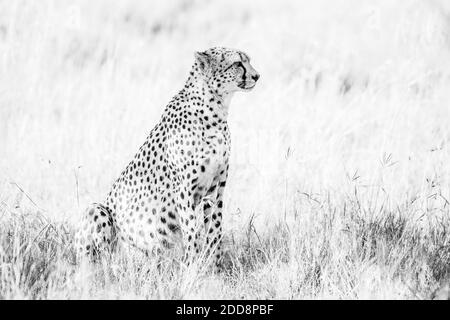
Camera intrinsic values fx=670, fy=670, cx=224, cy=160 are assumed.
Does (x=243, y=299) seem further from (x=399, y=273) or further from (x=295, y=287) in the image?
(x=399, y=273)

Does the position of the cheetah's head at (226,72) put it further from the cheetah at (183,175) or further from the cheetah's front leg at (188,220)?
the cheetah's front leg at (188,220)

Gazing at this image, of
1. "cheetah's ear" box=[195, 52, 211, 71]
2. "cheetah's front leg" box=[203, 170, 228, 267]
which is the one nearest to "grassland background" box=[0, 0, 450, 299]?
"cheetah's front leg" box=[203, 170, 228, 267]

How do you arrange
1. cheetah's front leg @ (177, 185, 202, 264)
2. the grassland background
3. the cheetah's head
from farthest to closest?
the cheetah's head
cheetah's front leg @ (177, 185, 202, 264)
the grassland background

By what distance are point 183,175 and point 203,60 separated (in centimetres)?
52

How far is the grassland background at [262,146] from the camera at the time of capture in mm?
2621

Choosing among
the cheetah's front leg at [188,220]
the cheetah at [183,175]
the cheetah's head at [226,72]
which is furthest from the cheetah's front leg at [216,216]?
the cheetah's head at [226,72]

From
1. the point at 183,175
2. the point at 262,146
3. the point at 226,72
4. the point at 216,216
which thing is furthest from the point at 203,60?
the point at 262,146

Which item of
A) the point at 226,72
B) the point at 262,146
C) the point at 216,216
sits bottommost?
the point at 216,216

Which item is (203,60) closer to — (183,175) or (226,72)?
(226,72)

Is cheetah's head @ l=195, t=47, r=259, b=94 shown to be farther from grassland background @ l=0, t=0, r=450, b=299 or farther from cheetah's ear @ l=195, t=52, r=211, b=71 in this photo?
grassland background @ l=0, t=0, r=450, b=299

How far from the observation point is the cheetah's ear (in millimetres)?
2965

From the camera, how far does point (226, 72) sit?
302cm

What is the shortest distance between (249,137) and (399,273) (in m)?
Answer: 2.10

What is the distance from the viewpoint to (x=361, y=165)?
427cm
